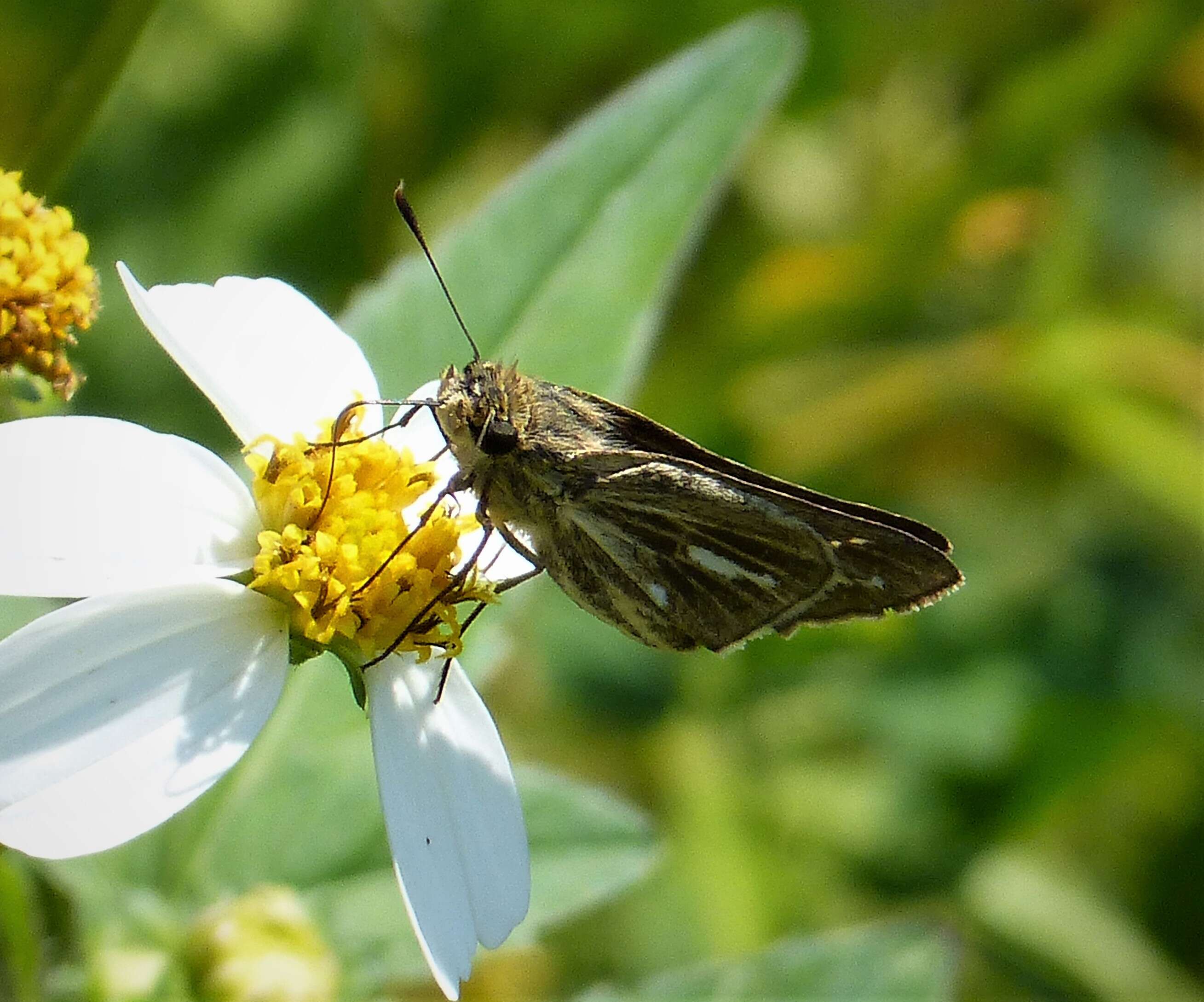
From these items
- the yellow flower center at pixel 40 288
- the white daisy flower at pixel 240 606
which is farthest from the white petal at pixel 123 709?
the yellow flower center at pixel 40 288

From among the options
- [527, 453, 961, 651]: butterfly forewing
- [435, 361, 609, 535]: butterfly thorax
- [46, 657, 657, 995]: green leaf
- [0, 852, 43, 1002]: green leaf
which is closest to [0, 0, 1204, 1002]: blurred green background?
[527, 453, 961, 651]: butterfly forewing

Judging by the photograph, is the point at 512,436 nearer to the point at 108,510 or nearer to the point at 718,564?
the point at 718,564

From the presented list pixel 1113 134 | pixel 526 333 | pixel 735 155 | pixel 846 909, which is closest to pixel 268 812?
pixel 526 333

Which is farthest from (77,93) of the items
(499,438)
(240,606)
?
(240,606)

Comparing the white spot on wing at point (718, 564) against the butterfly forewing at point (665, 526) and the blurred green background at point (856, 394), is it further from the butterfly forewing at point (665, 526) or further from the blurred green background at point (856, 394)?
the blurred green background at point (856, 394)

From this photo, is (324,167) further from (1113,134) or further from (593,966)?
(1113,134)

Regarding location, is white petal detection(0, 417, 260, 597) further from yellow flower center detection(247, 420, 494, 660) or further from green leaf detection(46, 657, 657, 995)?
green leaf detection(46, 657, 657, 995)

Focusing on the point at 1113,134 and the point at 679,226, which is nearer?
the point at 679,226
